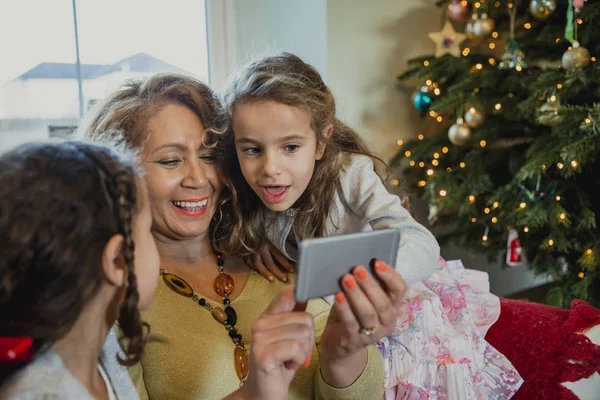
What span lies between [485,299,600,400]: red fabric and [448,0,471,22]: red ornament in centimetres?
157

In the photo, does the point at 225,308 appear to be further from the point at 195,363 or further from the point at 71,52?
the point at 71,52

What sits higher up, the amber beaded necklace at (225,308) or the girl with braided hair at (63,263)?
the girl with braided hair at (63,263)

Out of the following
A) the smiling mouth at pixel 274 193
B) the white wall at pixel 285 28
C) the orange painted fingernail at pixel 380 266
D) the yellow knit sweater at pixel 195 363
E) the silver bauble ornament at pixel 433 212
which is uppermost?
the white wall at pixel 285 28

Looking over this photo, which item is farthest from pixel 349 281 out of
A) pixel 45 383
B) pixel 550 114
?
pixel 550 114

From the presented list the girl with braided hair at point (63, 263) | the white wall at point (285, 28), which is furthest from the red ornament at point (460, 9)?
the girl with braided hair at point (63, 263)

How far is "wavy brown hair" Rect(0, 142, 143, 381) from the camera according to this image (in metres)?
0.81

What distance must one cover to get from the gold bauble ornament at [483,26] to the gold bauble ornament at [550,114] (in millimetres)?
560

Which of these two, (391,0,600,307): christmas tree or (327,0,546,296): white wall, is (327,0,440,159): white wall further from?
(391,0,600,307): christmas tree

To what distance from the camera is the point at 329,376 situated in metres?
1.21

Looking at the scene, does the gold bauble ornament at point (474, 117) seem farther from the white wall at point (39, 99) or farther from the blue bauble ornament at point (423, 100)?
the white wall at point (39, 99)

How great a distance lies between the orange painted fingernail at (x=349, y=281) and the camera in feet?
3.01

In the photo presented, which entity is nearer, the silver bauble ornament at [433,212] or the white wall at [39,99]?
the white wall at [39,99]

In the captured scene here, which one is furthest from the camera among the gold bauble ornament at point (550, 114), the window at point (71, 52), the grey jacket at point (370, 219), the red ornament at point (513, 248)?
the red ornament at point (513, 248)

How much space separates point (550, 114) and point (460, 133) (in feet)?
1.56
